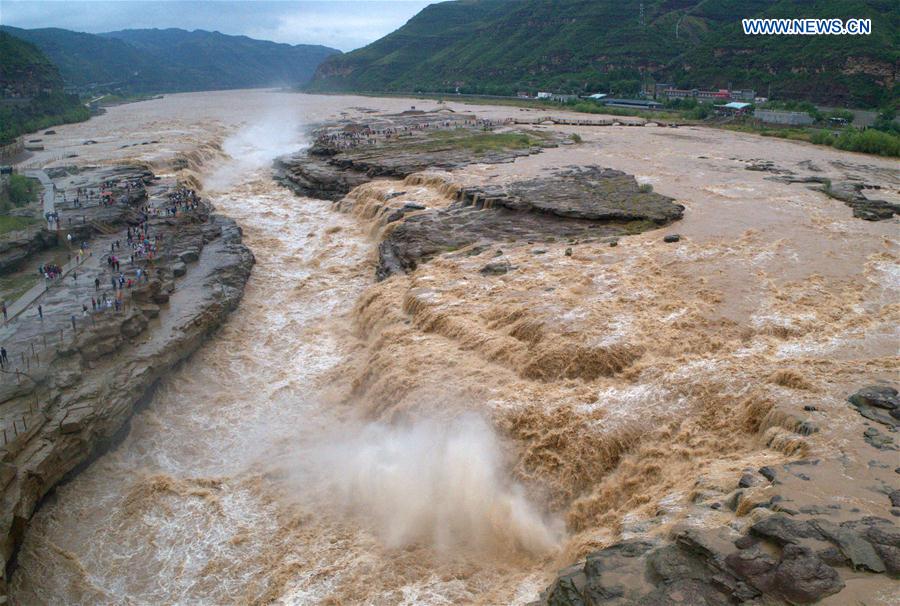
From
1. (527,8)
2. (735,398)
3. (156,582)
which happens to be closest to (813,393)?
(735,398)

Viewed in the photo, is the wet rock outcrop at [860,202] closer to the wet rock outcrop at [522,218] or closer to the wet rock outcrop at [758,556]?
the wet rock outcrop at [522,218]

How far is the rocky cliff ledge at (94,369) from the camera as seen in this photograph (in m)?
14.4

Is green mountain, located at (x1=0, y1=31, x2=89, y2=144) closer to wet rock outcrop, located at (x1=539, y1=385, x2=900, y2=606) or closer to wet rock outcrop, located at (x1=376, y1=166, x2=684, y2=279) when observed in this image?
wet rock outcrop, located at (x1=376, y1=166, x2=684, y2=279)

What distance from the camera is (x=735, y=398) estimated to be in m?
14.2

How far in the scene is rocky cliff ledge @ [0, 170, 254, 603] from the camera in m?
14.4

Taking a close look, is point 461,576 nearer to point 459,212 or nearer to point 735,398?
point 735,398

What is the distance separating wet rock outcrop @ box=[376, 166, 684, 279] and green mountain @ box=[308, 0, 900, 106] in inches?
2091

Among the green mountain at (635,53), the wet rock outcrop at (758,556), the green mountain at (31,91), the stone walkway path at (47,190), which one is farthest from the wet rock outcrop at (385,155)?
the green mountain at (635,53)

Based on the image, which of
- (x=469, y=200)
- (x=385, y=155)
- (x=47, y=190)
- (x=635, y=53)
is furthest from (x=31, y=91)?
(x=635, y=53)

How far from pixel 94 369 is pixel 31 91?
286ft

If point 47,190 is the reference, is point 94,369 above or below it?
below

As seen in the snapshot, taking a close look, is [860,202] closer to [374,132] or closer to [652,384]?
[652,384]

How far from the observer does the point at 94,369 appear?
60.1 feet

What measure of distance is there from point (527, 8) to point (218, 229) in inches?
4779
